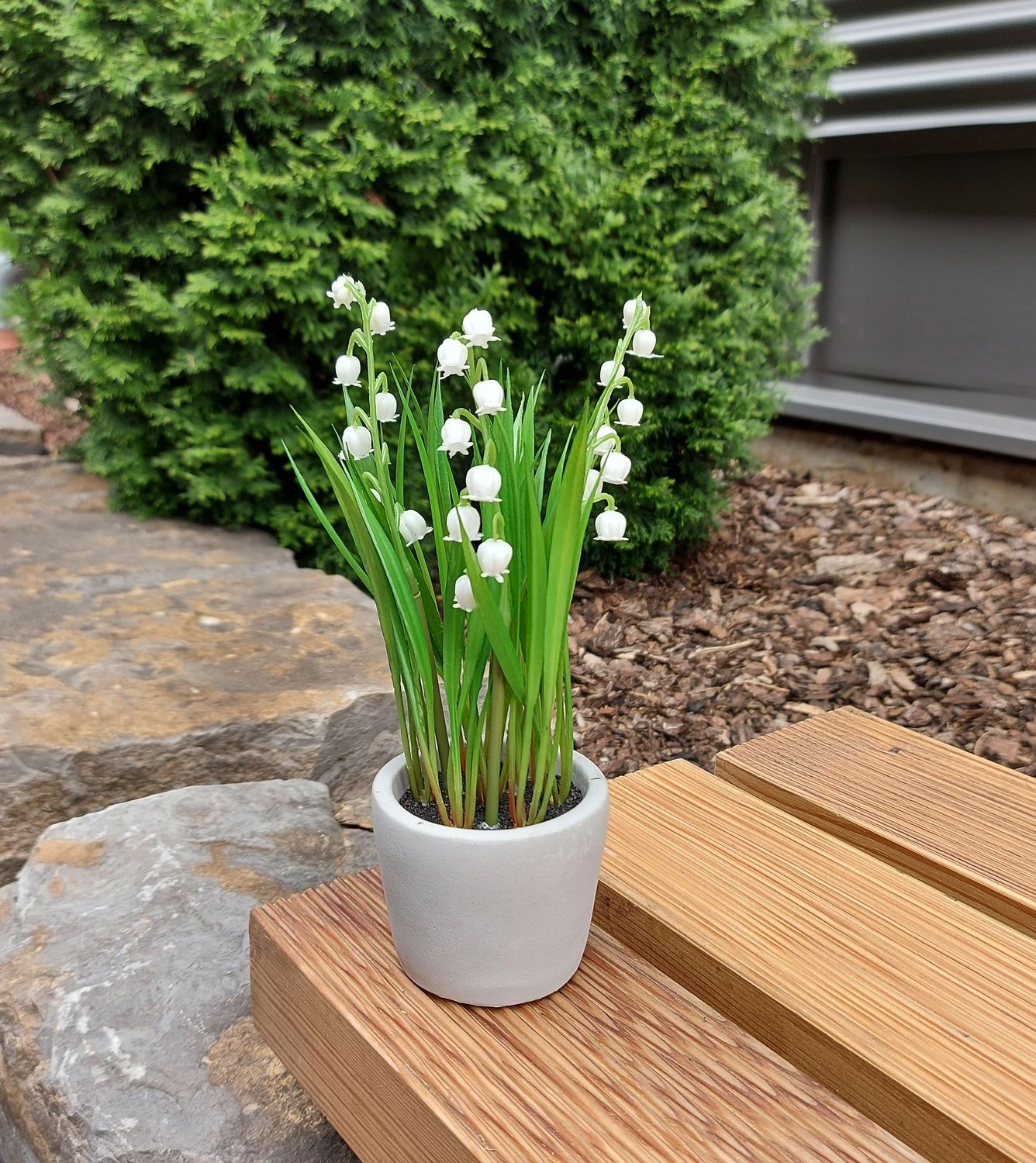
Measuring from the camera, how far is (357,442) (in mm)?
1052

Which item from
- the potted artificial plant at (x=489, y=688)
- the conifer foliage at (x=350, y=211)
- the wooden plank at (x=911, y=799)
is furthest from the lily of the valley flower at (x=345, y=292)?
the conifer foliage at (x=350, y=211)

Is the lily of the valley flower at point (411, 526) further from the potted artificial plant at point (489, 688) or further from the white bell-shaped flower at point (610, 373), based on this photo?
the white bell-shaped flower at point (610, 373)

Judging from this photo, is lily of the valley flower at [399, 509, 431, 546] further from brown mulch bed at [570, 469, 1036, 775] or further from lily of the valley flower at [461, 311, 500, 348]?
brown mulch bed at [570, 469, 1036, 775]

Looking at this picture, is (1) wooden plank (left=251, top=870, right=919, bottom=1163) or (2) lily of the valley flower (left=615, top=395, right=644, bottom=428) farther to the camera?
(2) lily of the valley flower (left=615, top=395, right=644, bottom=428)

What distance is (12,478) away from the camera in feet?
12.8

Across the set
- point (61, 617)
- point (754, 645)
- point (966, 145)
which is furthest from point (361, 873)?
point (966, 145)

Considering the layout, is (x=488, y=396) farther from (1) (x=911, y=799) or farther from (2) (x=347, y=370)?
(1) (x=911, y=799)

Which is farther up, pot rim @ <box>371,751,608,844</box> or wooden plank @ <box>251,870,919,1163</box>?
pot rim @ <box>371,751,608,844</box>

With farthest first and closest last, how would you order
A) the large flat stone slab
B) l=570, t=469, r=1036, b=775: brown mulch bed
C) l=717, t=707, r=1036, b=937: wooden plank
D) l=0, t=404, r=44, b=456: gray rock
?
1. l=0, t=404, r=44, b=456: gray rock
2. l=570, t=469, r=1036, b=775: brown mulch bed
3. the large flat stone slab
4. l=717, t=707, r=1036, b=937: wooden plank

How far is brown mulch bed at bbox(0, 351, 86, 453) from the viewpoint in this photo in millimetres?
5035

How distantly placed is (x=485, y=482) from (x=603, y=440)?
0.56ft

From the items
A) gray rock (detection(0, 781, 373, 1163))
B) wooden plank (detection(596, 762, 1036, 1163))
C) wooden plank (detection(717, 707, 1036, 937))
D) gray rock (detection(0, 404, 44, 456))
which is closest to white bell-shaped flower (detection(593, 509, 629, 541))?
wooden plank (detection(596, 762, 1036, 1163))

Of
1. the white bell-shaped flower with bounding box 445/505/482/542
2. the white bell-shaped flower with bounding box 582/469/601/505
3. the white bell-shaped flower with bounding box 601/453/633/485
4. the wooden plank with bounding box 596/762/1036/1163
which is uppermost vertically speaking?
the white bell-shaped flower with bounding box 601/453/633/485

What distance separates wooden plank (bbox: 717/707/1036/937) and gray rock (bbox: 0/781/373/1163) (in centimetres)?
72
